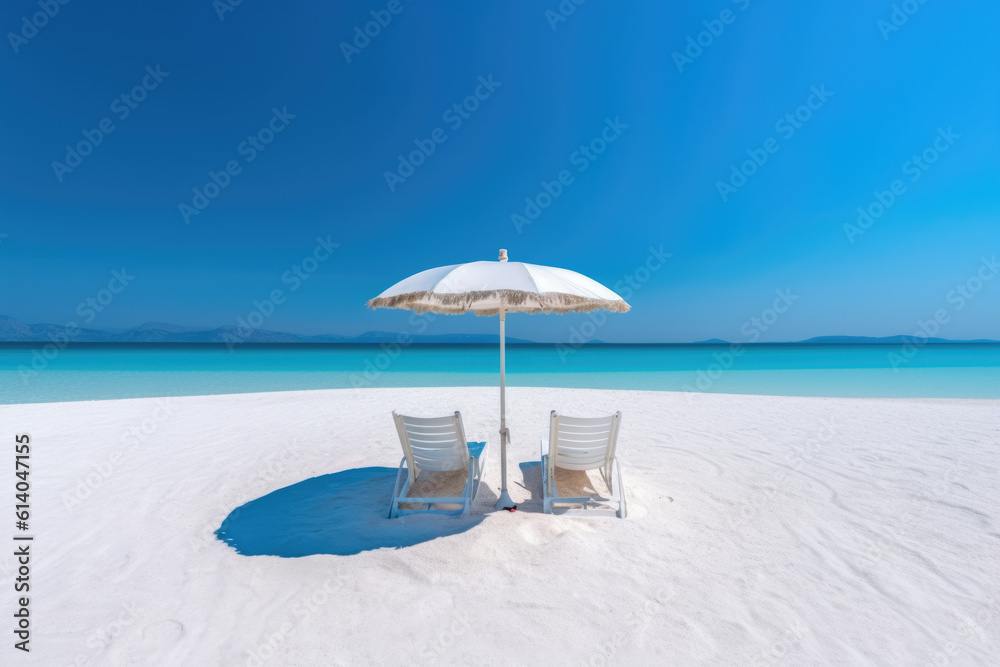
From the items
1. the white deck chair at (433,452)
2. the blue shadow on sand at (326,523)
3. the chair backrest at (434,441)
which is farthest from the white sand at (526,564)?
the chair backrest at (434,441)

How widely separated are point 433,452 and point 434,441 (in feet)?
0.39

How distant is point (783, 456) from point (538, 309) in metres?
3.77

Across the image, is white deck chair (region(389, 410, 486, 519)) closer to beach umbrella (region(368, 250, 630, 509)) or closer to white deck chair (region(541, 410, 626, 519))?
beach umbrella (region(368, 250, 630, 509))

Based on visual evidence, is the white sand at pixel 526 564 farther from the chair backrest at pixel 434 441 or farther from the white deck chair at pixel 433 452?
the chair backrest at pixel 434 441

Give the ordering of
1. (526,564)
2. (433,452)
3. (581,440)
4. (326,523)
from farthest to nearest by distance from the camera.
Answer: (433,452) < (581,440) < (326,523) < (526,564)

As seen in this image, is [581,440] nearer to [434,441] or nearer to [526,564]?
[526,564]

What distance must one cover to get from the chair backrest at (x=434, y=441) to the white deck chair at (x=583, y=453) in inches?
31.2

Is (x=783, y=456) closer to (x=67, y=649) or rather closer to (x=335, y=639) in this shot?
(x=335, y=639)

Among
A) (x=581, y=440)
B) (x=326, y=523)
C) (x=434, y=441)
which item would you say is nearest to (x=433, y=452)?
(x=434, y=441)

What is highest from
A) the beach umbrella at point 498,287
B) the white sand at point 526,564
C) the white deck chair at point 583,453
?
the beach umbrella at point 498,287

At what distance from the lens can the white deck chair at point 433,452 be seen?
372cm

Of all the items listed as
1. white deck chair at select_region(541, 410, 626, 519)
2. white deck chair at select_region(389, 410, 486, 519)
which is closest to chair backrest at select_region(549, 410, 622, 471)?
white deck chair at select_region(541, 410, 626, 519)

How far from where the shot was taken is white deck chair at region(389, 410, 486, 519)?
372 cm

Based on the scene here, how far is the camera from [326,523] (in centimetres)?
356
